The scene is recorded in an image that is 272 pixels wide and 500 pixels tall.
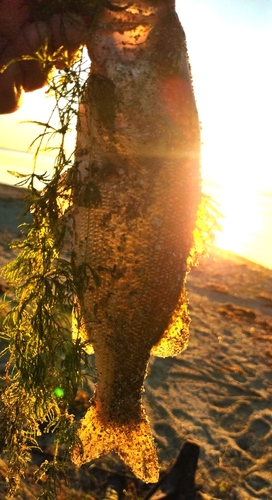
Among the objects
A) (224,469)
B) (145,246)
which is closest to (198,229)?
(145,246)

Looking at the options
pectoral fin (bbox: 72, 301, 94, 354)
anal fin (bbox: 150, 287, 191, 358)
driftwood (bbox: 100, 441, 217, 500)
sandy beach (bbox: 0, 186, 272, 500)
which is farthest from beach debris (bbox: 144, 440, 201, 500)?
pectoral fin (bbox: 72, 301, 94, 354)

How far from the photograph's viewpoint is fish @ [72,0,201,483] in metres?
2.89

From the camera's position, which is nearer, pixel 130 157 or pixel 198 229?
pixel 130 157

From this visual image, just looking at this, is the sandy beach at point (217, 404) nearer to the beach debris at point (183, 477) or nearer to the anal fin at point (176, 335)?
the beach debris at point (183, 477)

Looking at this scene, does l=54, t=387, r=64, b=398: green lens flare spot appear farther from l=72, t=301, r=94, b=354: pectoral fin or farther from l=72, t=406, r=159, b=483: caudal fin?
l=72, t=406, r=159, b=483: caudal fin

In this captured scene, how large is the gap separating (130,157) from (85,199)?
502 millimetres

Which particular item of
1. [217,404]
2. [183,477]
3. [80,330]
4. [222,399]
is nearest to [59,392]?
[80,330]

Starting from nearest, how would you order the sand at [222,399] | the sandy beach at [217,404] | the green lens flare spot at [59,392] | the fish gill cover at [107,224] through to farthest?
the fish gill cover at [107,224] → the green lens flare spot at [59,392] → the sandy beach at [217,404] → the sand at [222,399]

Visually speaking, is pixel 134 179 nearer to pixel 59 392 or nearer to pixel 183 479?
pixel 59 392

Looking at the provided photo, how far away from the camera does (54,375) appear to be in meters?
2.86

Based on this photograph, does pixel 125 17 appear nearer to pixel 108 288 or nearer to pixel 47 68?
pixel 47 68

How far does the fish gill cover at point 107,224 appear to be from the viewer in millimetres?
2717

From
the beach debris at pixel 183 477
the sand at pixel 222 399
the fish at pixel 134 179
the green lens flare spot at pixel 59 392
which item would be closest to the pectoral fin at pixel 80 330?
the fish at pixel 134 179

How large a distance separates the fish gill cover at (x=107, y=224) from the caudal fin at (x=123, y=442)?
35 centimetres
